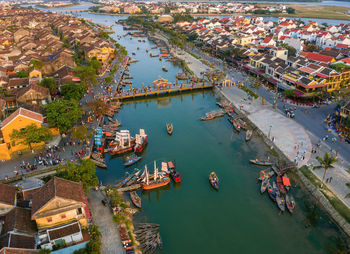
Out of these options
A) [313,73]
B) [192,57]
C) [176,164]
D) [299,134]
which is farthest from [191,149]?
[192,57]

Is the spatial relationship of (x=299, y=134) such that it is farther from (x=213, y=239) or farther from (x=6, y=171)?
(x=6, y=171)

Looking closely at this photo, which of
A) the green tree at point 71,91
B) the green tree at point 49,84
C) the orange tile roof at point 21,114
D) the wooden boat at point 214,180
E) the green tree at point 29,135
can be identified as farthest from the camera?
the green tree at point 49,84

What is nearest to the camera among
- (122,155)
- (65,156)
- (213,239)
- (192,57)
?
(213,239)

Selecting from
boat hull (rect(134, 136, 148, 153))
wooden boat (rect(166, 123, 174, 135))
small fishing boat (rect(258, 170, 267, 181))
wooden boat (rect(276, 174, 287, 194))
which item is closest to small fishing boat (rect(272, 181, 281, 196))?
wooden boat (rect(276, 174, 287, 194))

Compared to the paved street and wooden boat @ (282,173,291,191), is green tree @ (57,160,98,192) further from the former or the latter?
wooden boat @ (282,173,291,191)

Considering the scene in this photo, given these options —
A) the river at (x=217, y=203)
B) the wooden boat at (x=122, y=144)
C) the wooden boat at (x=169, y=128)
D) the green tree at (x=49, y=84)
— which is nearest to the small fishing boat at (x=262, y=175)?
the river at (x=217, y=203)

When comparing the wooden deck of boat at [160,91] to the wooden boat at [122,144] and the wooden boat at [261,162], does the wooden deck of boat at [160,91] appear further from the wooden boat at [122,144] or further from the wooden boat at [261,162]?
the wooden boat at [261,162]
